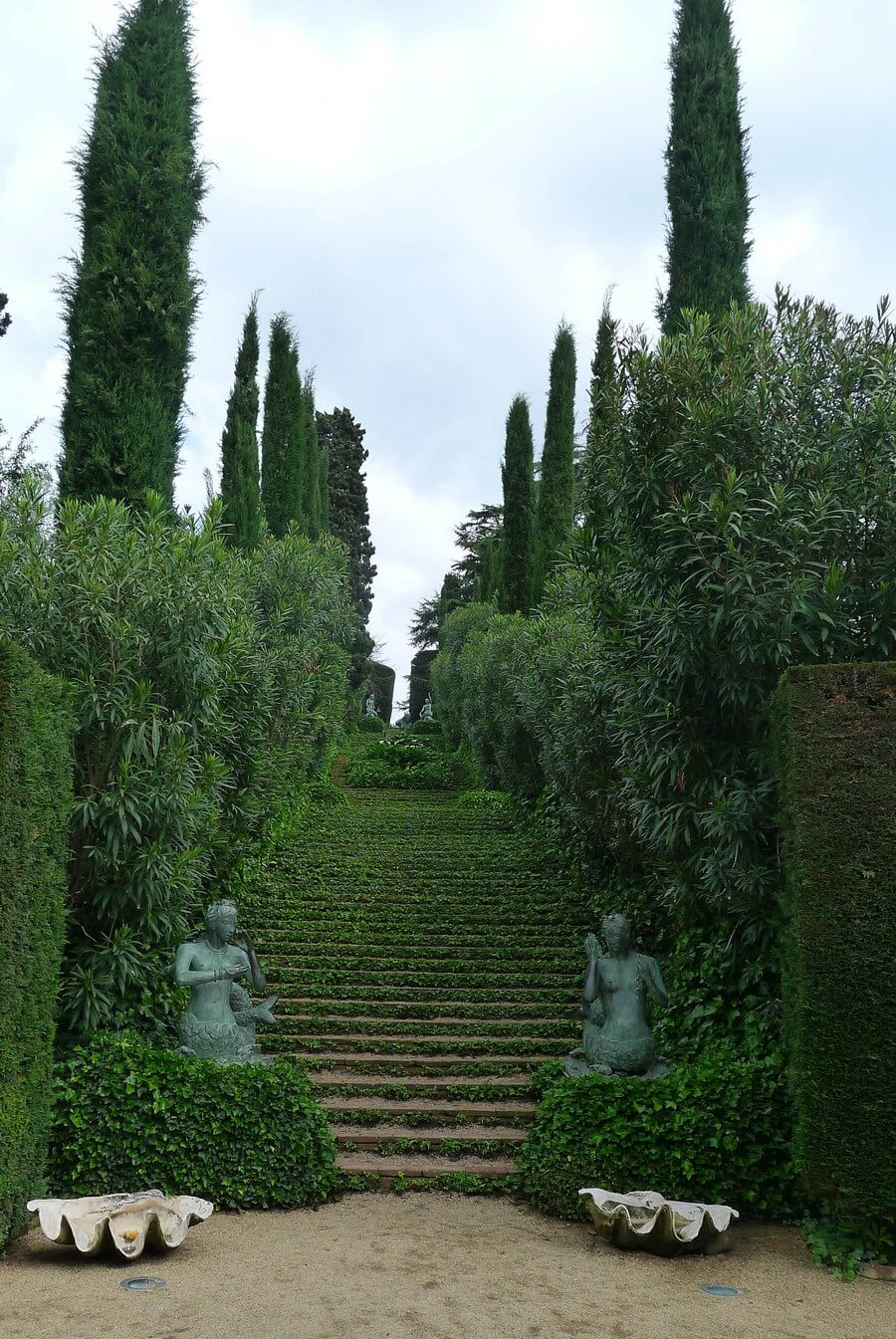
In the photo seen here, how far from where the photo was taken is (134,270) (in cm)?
1195

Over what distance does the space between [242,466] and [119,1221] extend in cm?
1802

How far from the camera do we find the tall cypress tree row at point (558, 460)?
23125 mm

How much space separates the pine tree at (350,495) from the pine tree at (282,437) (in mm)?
14375

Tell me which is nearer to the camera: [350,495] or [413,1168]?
[413,1168]

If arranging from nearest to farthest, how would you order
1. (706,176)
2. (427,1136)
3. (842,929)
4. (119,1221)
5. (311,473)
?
(119,1221), (842,929), (427,1136), (706,176), (311,473)

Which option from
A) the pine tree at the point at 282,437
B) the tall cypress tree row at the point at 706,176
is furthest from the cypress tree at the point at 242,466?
the tall cypress tree row at the point at 706,176

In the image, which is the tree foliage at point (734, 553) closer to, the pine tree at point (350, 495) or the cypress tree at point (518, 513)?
the cypress tree at point (518, 513)

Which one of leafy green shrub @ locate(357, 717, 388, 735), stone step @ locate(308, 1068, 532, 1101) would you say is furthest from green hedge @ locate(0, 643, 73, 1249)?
leafy green shrub @ locate(357, 717, 388, 735)

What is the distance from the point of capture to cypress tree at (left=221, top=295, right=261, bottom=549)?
68.1 ft

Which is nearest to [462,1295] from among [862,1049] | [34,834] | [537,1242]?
[537,1242]

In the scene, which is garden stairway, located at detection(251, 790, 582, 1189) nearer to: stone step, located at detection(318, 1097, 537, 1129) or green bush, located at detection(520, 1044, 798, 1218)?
stone step, located at detection(318, 1097, 537, 1129)

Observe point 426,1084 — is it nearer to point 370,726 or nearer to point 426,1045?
point 426,1045

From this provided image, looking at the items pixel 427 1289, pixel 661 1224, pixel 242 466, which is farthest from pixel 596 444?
pixel 242 466

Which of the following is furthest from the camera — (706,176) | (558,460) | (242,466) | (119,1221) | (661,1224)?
(558,460)
